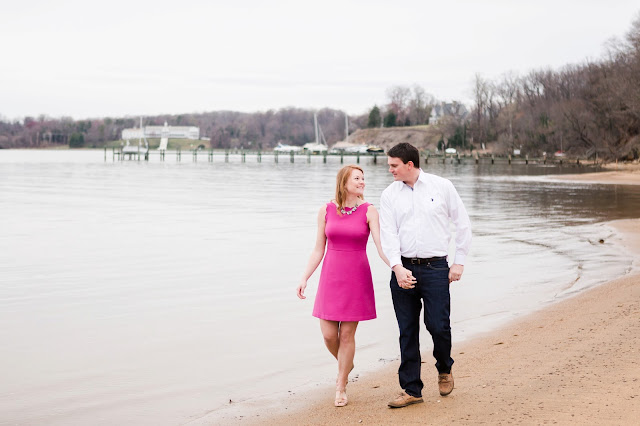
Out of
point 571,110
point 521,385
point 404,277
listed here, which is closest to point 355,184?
point 404,277

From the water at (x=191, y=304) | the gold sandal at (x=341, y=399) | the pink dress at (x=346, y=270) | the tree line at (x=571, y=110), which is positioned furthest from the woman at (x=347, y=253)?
the tree line at (x=571, y=110)

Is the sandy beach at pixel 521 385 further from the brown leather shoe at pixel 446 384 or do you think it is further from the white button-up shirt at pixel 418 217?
the white button-up shirt at pixel 418 217

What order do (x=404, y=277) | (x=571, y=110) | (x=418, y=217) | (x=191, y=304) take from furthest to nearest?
(x=571, y=110), (x=191, y=304), (x=418, y=217), (x=404, y=277)

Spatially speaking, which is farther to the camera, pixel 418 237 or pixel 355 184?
pixel 355 184

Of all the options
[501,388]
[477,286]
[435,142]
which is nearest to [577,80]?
[435,142]

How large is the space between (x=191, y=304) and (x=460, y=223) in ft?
24.4

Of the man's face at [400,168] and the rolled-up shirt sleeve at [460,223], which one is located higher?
the man's face at [400,168]

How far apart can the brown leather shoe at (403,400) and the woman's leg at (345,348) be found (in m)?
0.57

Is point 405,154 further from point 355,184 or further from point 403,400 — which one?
point 403,400

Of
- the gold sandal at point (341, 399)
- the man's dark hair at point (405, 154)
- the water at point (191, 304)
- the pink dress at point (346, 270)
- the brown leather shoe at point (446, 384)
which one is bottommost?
the water at point (191, 304)

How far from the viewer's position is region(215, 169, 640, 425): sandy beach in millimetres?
5922

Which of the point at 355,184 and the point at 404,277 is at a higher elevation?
the point at 355,184

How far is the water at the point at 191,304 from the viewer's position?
8.03 m

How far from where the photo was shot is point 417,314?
21.0 ft
